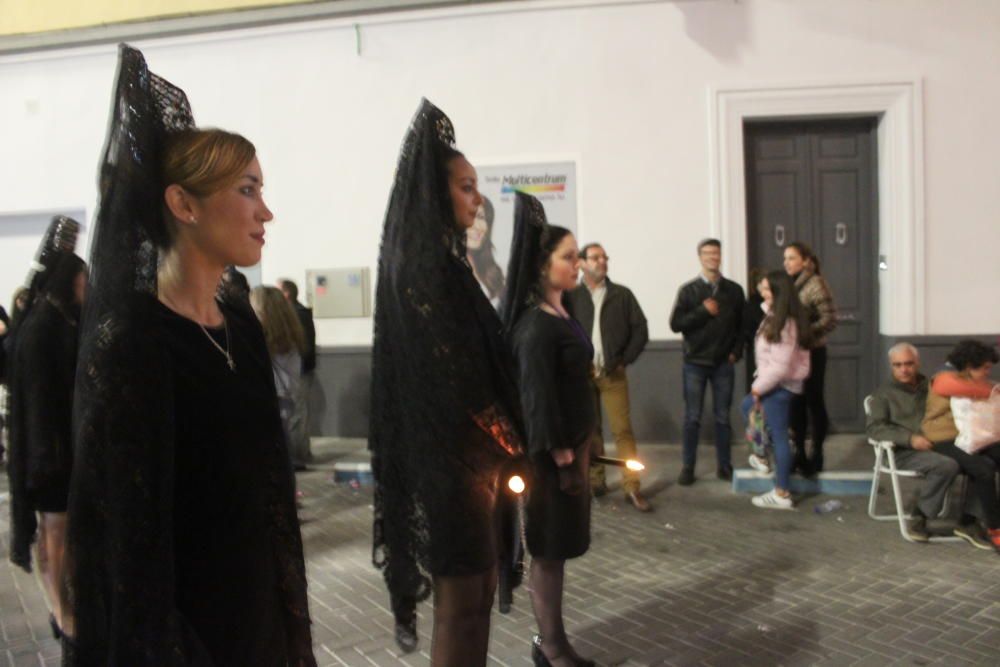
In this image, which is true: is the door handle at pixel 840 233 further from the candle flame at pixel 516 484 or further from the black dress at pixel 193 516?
the black dress at pixel 193 516

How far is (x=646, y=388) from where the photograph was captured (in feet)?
28.8

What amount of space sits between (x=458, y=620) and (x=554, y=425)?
1.05 metres

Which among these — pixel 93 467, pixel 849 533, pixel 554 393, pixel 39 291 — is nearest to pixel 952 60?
pixel 849 533

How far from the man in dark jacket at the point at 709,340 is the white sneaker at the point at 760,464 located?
0.22m

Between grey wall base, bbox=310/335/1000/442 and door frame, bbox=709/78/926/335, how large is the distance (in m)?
0.37

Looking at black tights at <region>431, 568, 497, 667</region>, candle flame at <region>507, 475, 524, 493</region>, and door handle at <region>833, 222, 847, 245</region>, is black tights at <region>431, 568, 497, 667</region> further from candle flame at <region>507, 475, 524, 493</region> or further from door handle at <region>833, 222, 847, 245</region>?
door handle at <region>833, 222, 847, 245</region>

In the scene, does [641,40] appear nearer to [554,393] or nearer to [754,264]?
[754,264]

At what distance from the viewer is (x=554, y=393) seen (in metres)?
3.43

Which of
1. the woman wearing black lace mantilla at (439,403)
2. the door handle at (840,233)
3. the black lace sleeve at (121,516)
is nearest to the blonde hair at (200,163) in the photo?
the black lace sleeve at (121,516)

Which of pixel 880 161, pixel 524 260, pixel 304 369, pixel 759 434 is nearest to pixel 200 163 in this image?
pixel 524 260

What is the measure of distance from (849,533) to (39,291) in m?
5.38

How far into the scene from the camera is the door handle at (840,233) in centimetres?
884

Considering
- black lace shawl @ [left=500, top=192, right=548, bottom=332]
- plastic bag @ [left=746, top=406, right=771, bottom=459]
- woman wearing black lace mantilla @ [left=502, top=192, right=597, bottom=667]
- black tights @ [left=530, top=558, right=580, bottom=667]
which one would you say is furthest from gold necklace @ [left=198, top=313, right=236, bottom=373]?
plastic bag @ [left=746, top=406, right=771, bottom=459]

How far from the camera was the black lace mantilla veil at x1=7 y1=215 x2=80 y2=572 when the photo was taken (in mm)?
3730
